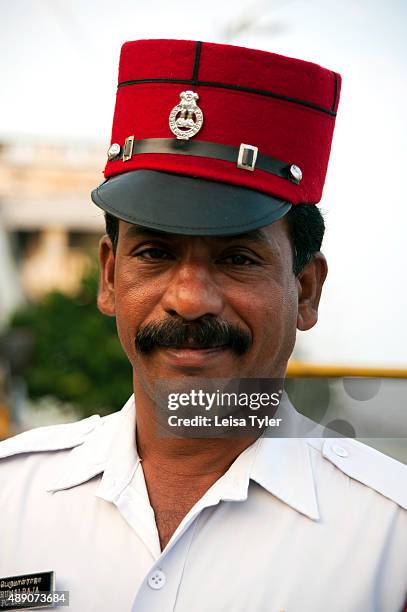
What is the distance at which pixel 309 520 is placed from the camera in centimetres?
195

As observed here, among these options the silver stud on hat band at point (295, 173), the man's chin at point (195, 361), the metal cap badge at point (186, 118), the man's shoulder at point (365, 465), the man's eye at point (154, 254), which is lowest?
the man's shoulder at point (365, 465)

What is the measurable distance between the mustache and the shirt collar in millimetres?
289

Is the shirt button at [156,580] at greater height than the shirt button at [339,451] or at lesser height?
lesser

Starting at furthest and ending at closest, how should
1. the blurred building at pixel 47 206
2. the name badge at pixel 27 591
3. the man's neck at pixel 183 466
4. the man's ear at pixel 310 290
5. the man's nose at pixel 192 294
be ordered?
the blurred building at pixel 47 206
the man's ear at pixel 310 290
the man's neck at pixel 183 466
the name badge at pixel 27 591
the man's nose at pixel 192 294

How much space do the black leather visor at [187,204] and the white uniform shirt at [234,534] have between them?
534 mm

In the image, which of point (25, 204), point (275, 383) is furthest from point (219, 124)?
point (25, 204)

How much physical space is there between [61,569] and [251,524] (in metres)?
0.45

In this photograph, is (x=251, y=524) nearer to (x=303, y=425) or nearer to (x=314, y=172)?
(x=303, y=425)

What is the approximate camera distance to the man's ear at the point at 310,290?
7.13 ft

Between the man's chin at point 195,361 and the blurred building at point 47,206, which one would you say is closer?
the man's chin at point 195,361

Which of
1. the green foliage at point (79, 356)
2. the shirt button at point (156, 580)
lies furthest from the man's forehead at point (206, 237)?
the green foliage at point (79, 356)

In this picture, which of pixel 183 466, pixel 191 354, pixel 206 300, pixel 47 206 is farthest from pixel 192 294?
pixel 47 206

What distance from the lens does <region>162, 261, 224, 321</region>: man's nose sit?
1.85 m

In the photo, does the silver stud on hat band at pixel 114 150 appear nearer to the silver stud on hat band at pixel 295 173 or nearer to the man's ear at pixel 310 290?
the silver stud on hat band at pixel 295 173
